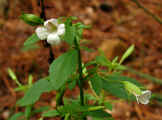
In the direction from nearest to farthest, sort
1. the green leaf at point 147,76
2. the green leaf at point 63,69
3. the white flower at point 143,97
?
the green leaf at point 63,69
the white flower at point 143,97
the green leaf at point 147,76

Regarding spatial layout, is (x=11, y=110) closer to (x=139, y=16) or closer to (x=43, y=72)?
(x=43, y=72)

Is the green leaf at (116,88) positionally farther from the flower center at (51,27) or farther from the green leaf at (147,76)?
the green leaf at (147,76)

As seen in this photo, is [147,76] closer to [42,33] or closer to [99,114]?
[99,114]

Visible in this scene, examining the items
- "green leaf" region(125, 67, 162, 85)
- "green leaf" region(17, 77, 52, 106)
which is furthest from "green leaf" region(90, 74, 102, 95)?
"green leaf" region(125, 67, 162, 85)

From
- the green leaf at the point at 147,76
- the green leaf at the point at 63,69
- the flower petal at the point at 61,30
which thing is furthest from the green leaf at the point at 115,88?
the green leaf at the point at 147,76

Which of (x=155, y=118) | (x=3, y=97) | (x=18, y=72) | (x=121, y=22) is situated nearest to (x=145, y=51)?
(x=121, y=22)

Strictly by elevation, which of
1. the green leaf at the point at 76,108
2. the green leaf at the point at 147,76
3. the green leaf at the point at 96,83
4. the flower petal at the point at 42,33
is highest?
the flower petal at the point at 42,33

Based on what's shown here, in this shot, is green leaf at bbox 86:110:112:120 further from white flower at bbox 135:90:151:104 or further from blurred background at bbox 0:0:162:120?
blurred background at bbox 0:0:162:120
